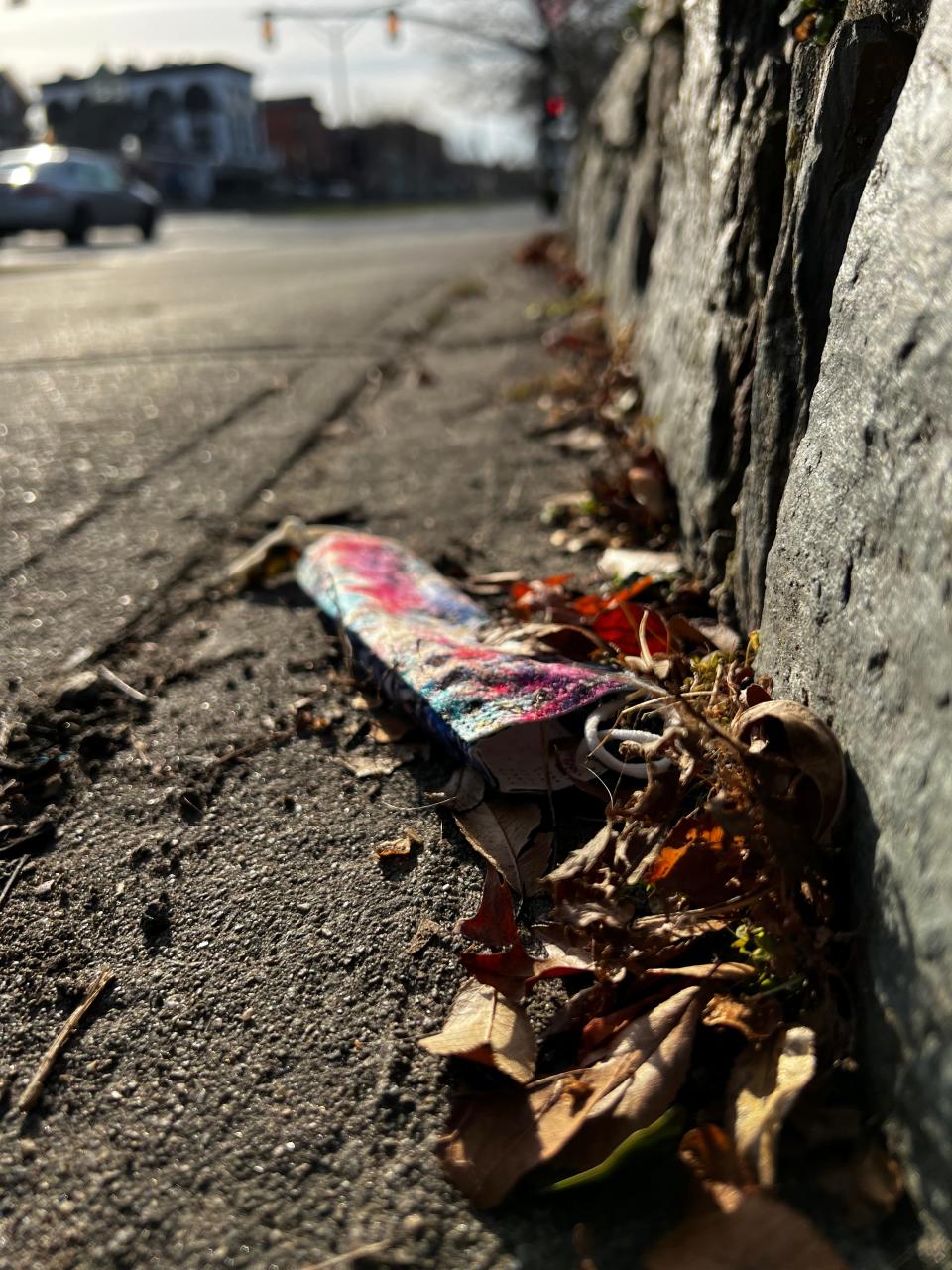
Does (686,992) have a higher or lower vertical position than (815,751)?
lower

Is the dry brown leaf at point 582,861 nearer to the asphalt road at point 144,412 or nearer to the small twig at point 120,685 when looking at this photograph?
the small twig at point 120,685

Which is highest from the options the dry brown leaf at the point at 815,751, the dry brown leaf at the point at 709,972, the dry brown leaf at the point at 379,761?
the dry brown leaf at the point at 815,751

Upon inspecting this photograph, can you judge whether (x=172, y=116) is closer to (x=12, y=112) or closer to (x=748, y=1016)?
(x=12, y=112)

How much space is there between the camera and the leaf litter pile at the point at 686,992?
1022 millimetres

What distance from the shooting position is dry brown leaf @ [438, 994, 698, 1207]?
1.07 m

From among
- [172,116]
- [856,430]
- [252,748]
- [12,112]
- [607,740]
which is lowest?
[252,748]

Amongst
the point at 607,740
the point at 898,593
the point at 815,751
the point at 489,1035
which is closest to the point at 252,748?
the point at 607,740

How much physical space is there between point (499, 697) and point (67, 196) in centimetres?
1850

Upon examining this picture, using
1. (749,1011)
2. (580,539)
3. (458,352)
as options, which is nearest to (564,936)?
(749,1011)

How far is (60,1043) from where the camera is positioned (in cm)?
126

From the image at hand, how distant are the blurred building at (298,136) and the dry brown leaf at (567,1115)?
3294 inches

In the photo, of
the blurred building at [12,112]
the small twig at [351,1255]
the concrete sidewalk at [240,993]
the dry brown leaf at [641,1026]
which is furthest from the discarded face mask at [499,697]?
the blurred building at [12,112]

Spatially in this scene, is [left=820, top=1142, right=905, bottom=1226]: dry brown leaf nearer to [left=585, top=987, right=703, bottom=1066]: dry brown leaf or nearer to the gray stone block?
the gray stone block

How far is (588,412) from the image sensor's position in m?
4.04
